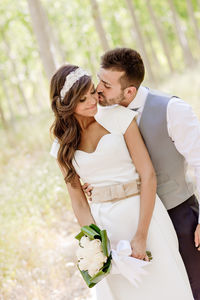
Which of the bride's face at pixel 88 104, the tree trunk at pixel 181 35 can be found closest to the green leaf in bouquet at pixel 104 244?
the bride's face at pixel 88 104

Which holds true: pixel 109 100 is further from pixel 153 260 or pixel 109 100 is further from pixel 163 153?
pixel 153 260

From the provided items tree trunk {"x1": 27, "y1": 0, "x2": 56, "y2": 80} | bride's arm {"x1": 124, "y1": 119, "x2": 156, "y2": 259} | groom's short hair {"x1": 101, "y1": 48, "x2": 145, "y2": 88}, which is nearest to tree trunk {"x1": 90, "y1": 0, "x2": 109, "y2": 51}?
tree trunk {"x1": 27, "y1": 0, "x2": 56, "y2": 80}

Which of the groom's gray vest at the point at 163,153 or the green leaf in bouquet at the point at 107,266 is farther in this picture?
the groom's gray vest at the point at 163,153

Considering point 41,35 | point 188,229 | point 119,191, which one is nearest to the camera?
point 119,191

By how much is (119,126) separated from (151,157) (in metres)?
0.33

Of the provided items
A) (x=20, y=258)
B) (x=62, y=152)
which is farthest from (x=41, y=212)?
(x=62, y=152)

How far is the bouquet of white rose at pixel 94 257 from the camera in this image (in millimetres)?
2340

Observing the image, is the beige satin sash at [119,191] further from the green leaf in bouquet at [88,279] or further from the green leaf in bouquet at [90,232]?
the green leaf in bouquet at [88,279]

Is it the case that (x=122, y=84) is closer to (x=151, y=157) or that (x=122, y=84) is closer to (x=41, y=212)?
(x=151, y=157)

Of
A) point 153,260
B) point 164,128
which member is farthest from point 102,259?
point 164,128

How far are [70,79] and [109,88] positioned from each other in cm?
29

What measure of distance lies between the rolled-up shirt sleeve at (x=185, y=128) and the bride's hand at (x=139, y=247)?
0.59 meters

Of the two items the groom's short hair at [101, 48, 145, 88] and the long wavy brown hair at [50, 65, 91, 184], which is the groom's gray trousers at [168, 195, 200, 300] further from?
the groom's short hair at [101, 48, 145, 88]

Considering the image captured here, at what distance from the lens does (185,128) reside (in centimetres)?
253
